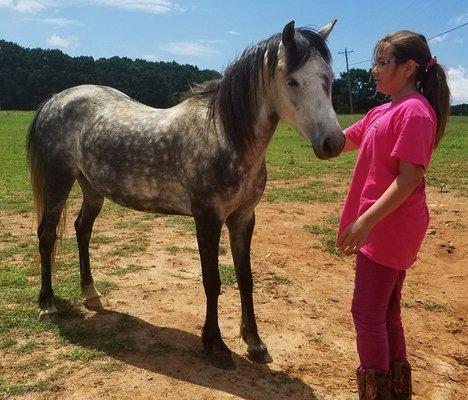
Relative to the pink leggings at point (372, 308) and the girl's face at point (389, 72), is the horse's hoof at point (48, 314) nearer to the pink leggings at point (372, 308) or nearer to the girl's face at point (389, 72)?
the pink leggings at point (372, 308)

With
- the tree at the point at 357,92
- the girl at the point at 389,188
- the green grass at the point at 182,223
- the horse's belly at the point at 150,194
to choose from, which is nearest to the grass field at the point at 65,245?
the green grass at the point at 182,223

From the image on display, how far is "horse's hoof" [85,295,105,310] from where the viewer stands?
4051 mm

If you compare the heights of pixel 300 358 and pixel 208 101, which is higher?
pixel 208 101

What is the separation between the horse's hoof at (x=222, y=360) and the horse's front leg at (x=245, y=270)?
0.69ft

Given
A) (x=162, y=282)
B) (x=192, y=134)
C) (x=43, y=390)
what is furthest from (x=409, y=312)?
(x=43, y=390)

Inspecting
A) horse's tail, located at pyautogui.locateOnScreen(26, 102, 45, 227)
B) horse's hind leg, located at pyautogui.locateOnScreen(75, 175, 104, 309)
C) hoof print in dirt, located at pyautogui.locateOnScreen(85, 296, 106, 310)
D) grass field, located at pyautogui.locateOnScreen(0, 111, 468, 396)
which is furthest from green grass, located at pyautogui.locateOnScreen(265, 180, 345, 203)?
horse's tail, located at pyautogui.locateOnScreen(26, 102, 45, 227)

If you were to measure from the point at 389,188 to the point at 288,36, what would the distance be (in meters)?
1.05

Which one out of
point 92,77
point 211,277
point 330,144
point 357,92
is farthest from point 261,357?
point 92,77

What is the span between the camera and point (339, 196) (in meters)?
8.73

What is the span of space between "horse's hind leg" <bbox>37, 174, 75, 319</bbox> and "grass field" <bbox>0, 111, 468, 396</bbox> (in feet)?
0.55

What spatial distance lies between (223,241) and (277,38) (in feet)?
11.7

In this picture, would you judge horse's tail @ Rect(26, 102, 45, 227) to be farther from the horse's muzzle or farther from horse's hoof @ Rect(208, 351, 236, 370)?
the horse's muzzle

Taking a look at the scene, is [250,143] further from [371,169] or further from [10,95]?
[10,95]

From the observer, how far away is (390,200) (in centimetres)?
198
